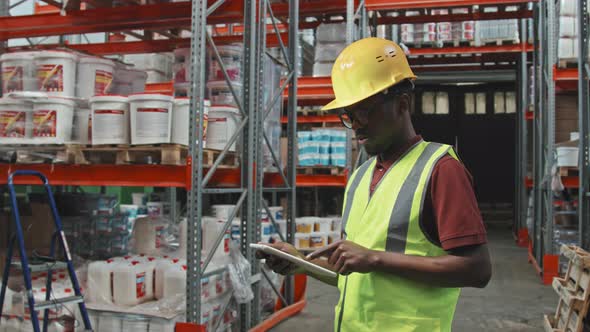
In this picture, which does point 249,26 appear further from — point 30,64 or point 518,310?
point 518,310

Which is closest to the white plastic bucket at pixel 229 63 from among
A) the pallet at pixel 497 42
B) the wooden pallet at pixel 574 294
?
the wooden pallet at pixel 574 294

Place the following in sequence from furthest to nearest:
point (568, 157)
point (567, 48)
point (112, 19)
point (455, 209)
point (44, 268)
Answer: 1. point (567, 48)
2. point (568, 157)
3. point (112, 19)
4. point (44, 268)
5. point (455, 209)

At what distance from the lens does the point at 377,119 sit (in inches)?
76.6

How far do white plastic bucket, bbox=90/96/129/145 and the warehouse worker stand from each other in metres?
3.03

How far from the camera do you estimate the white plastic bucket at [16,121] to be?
16.2ft

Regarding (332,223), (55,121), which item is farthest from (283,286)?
(332,223)

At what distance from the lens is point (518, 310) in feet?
22.9

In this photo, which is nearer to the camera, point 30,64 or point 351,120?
point 351,120

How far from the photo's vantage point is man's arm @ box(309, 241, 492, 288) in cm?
172

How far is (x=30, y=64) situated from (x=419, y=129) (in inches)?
633

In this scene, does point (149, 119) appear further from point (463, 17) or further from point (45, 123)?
point (463, 17)

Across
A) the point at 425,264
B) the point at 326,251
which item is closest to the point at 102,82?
the point at 326,251

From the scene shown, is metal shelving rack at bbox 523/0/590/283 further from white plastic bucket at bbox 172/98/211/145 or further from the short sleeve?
the short sleeve

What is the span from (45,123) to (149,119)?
0.92 metres
